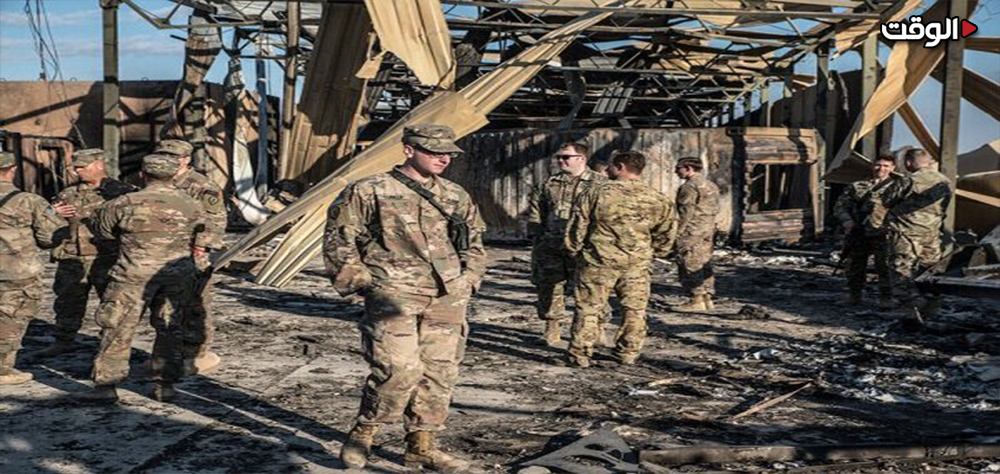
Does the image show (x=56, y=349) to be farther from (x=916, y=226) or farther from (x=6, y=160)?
(x=916, y=226)

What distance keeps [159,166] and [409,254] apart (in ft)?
7.07

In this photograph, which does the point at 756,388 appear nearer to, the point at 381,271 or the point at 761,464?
the point at 761,464

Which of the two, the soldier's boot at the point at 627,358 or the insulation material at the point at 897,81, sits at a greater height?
the insulation material at the point at 897,81

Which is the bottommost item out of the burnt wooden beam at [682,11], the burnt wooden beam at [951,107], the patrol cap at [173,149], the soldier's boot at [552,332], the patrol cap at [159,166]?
the soldier's boot at [552,332]

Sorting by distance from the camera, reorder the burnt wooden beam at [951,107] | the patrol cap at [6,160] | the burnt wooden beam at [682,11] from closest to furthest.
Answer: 1. the patrol cap at [6,160]
2. the burnt wooden beam at [682,11]
3. the burnt wooden beam at [951,107]

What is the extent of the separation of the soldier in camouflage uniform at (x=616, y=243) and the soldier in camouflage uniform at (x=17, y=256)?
391 cm

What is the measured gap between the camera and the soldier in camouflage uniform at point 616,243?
7426 mm

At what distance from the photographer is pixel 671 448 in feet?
17.2

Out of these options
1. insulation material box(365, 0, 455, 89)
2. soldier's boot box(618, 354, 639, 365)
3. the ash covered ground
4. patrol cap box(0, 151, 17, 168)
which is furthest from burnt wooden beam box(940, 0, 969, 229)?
patrol cap box(0, 151, 17, 168)

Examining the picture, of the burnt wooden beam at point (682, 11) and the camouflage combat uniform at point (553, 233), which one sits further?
the burnt wooden beam at point (682, 11)

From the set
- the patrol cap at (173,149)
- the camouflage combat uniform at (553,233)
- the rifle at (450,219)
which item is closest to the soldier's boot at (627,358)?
the camouflage combat uniform at (553,233)

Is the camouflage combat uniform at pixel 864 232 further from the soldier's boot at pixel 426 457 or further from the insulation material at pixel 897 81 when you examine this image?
the soldier's boot at pixel 426 457

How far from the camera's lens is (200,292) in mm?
7117

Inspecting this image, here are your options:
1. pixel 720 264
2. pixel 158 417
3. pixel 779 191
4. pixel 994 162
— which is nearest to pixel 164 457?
pixel 158 417
